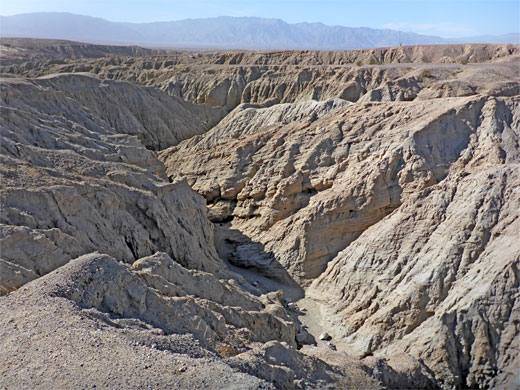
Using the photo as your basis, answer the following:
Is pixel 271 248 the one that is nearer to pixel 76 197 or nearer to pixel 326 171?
Answer: pixel 326 171

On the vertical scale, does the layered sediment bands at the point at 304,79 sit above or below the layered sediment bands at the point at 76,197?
above

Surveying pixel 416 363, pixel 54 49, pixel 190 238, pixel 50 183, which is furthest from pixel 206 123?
pixel 54 49

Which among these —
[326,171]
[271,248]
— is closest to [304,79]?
[326,171]

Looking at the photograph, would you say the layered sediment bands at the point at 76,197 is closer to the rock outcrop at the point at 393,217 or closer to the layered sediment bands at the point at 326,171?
the layered sediment bands at the point at 326,171

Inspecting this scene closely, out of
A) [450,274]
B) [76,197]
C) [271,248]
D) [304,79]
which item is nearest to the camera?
[76,197]

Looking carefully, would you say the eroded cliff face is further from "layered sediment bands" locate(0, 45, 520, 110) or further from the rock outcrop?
"layered sediment bands" locate(0, 45, 520, 110)

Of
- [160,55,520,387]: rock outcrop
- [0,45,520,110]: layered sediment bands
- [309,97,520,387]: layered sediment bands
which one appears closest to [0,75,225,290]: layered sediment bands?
[160,55,520,387]: rock outcrop

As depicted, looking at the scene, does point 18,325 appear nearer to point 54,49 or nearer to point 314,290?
point 314,290

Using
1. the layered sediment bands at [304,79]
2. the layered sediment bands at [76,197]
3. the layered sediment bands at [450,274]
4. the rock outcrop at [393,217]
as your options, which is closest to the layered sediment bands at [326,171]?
the rock outcrop at [393,217]

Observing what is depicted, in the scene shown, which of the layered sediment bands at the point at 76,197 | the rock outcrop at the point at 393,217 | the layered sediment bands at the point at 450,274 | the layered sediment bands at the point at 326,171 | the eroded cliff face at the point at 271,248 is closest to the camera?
the eroded cliff face at the point at 271,248
